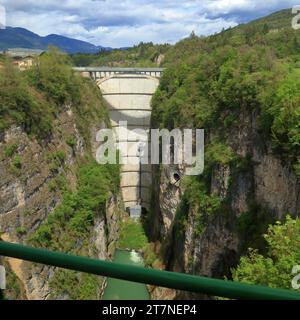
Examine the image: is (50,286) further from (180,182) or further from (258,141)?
(258,141)

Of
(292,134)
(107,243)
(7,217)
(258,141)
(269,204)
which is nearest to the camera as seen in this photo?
(292,134)

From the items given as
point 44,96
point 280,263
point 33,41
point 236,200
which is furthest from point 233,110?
point 33,41

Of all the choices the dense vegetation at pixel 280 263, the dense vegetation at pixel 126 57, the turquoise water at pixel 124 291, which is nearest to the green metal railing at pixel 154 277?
the dense vegetation at pixel 280 263

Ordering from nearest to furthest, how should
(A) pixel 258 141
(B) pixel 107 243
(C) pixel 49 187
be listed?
(A) pixel 258 141, (C) pixel 49 187, (B) pixel 107 243

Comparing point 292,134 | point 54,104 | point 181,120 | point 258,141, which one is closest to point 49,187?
point 54,104

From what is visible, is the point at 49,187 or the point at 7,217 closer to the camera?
the point at 7,217

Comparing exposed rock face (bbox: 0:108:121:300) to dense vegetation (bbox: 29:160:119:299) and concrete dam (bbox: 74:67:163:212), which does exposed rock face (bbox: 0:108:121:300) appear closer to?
dense vegetation (bbox: 29:160:119:299)

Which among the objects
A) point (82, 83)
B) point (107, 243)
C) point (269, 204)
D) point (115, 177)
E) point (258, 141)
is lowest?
point (107, 243)

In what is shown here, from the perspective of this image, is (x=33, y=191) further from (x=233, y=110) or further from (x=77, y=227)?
(x=233, y=110)

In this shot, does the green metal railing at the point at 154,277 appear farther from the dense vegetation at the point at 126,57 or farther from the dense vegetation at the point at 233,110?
the dense vegetation at the point at 126,57
